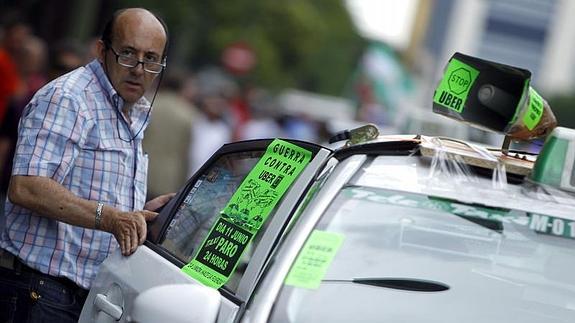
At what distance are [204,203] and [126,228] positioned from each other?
272mm

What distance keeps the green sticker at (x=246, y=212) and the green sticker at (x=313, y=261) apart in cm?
36

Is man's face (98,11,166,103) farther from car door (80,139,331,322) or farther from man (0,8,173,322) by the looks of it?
car door (80,139,331,322)

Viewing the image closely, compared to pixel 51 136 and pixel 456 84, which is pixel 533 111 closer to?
pixel 456 84

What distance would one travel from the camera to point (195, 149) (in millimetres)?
15320

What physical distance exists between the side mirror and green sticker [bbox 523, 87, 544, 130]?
100cm

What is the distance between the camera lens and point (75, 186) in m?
4.62

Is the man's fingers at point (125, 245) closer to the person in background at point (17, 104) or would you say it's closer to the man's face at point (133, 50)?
the man's face at point (133, 50)

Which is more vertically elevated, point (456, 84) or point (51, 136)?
point (456, 84)

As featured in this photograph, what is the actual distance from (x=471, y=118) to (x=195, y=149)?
11390 millimetres

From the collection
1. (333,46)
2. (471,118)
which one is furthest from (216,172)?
(333,46)

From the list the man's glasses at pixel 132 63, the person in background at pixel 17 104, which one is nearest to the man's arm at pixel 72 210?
the man's glasses at pixel 132 63

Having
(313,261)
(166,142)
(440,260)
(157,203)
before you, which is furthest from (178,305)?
(166,142)

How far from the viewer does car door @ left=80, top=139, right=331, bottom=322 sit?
12.6 ft

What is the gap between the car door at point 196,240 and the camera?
384 cm
